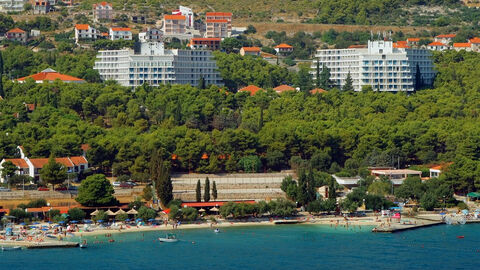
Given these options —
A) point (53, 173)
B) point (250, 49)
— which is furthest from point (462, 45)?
point (53, 173)

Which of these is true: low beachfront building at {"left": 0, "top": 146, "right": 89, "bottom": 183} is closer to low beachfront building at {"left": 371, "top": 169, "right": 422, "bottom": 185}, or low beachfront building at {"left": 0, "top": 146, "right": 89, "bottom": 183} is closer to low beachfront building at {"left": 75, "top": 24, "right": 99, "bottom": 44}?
low beachfront building at {"left": 371, "top": 169, "right": 422, "bottom": 185}

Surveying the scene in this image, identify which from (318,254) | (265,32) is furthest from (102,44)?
(318,254)

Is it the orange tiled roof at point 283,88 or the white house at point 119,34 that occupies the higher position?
the white house at point 119,34

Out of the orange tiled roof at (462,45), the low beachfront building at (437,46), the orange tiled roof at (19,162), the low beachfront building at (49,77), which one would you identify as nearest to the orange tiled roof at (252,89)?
the low beachfront building at (49,77)

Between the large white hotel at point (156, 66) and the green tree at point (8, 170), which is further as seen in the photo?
the large white hotel at point (156, 66)

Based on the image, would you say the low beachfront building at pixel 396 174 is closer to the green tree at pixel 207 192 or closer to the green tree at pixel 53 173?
the green tree at pixel 207 192

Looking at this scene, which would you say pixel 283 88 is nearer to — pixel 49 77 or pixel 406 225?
pixel 49 77

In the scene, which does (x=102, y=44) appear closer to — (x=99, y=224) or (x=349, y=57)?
(x=349, y=57)
